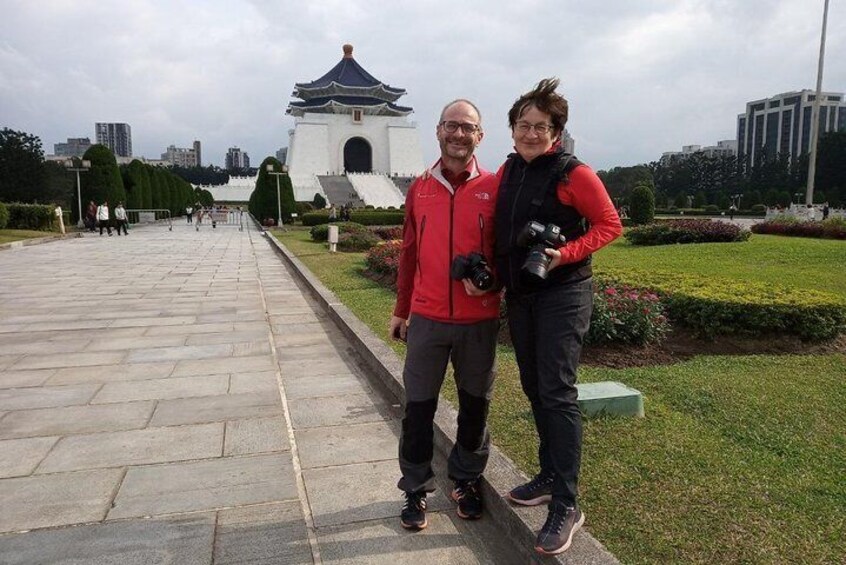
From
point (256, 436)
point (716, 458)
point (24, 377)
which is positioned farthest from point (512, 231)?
point (24, 377)

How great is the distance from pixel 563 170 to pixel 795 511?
1.61 m

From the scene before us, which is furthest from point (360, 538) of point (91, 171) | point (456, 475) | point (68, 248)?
point (91, 171)

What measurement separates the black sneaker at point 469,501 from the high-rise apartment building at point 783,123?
63.3 metres

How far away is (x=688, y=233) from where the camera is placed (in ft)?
44.4

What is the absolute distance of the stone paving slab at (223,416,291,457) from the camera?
335 centimetres

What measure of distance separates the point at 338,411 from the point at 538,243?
2277mm

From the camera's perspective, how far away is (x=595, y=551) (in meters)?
2.10

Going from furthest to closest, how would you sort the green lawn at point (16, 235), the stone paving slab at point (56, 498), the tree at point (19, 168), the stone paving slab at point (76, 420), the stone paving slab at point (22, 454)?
the tree at point (19, 168) → the green lawn at point (16, 235) → the stone paving slab at point (76, 420) → the stone paving slab at point (22, 454) → the stone paving slab at point (56, 498)

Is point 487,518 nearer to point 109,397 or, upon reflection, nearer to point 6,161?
point 109,397

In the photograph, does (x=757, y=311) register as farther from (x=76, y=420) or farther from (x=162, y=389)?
(x=76, y=420)

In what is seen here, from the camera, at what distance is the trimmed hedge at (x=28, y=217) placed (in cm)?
2316

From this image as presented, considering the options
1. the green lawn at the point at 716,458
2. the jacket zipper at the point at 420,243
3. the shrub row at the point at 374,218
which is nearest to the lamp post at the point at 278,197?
the shrub row at the point at 374,218

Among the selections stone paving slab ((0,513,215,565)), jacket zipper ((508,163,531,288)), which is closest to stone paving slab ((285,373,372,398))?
stone paving slab ((0,513,215,565))

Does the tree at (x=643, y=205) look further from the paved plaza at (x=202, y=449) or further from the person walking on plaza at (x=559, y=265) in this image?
the person walking on plaza at (x=559, y=265)
